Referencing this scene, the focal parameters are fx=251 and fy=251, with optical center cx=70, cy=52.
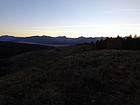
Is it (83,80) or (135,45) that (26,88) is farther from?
(135,45)

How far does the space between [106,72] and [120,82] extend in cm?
213

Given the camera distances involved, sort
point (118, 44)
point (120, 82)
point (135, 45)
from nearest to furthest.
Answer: point (120, 82) → point (135, 45) → point (118, 44)

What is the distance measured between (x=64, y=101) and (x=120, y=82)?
4.50 m

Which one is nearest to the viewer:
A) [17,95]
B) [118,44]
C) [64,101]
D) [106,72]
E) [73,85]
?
[64,101]

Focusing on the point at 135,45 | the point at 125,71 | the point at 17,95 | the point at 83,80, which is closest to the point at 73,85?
the point at 83,80

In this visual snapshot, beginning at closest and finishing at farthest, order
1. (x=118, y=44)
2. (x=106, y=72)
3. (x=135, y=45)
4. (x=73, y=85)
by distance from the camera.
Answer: (x=73, y=85) < (x=106, y=72) < (x=135, y=45) < (x=118, y=44)

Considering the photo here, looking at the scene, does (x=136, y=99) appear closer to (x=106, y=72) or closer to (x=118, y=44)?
(x=106, y=72)

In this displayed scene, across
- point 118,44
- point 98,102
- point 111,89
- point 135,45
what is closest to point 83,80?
point 111,89

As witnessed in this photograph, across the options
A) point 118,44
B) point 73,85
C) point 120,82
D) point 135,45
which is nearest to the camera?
point 73,85

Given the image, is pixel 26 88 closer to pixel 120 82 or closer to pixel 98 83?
pixel 98 83

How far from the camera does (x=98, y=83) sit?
533 inches

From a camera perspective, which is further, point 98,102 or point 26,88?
point 26,88

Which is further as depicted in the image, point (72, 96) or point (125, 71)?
point (125, 71)

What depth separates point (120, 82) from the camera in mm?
14141
